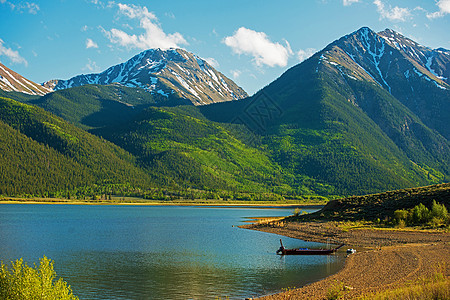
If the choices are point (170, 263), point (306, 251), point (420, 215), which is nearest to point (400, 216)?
point (420, 215)

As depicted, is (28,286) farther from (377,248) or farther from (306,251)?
(377,248)

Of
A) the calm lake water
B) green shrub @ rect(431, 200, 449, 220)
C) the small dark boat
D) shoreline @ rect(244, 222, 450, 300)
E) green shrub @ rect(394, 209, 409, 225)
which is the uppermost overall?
green shrub @ rect(431, 200, 449, 220)

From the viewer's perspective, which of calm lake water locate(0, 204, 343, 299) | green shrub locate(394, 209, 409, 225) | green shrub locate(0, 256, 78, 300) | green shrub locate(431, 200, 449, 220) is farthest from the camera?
green shrub locate(394, 209, 409, 225)

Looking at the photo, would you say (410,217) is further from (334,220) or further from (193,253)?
(193,253)

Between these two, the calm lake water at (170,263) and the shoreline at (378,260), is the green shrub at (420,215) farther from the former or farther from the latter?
the calm lake water at (170,263)

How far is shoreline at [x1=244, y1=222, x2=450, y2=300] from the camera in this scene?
97.0ft

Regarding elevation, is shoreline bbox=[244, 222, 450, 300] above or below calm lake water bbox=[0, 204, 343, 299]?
above

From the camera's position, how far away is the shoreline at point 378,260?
29.6 meters

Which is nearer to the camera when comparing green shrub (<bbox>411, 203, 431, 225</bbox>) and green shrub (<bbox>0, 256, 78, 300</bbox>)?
green shrub (<bbox>0, 256, 78, 300</bbox>)

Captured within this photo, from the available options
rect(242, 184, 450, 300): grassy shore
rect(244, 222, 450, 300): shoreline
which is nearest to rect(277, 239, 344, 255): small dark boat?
rect(244, 222, 450, 300): shoreline

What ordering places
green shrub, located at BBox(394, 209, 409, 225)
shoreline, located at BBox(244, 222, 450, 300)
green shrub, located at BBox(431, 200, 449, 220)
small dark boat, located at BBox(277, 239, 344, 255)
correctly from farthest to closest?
green shrub, located at BBox(394, 209, 409, 225) < green shrub, located at BBox(431, 200, 449, 220) < small dark boat, located at BBox(277, 239, 344, 255) < shoreline, located at BBox(244, 222, 450, 300)

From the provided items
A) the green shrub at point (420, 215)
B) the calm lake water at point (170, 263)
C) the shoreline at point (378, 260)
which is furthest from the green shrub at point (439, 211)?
the calm lake water at point (170, 263)

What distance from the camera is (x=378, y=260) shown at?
41.4m

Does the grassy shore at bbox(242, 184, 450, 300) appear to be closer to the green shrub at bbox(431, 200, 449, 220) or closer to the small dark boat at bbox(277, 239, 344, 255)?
the small dark boat at bbox(277, 239, 344, 255)
